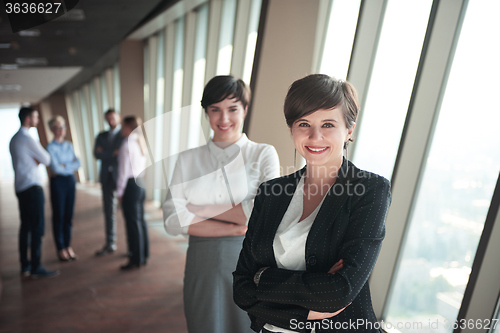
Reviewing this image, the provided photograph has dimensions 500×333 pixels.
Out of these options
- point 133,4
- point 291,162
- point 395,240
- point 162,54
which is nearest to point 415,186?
point 395,240

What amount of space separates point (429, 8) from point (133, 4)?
503 cm

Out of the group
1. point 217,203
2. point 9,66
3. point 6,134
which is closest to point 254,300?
point 217,203

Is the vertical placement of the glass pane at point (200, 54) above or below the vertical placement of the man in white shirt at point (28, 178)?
above

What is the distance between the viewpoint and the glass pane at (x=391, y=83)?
105 inches

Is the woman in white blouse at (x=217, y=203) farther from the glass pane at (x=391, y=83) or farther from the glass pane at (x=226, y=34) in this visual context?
the glass pane at (x=226, y=34)

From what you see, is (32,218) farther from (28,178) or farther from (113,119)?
(113,119)

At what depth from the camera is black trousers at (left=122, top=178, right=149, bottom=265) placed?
4.52m

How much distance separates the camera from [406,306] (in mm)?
2756

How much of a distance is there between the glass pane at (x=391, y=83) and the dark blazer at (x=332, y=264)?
5.71ft

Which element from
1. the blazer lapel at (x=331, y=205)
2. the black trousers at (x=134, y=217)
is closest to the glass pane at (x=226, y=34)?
the black trousers at (x=134, y=217)

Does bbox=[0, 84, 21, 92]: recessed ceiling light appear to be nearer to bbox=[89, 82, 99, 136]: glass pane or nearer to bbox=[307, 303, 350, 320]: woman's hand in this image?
bbox=[89, 82, 99, 136]: glass pane

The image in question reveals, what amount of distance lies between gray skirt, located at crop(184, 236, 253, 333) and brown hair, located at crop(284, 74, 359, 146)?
2.80 ft

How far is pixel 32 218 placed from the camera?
4.23 m

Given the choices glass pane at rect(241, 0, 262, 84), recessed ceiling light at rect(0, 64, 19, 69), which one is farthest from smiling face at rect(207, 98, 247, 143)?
recessed ceiling light at rect(0, 64, 19, 69)
